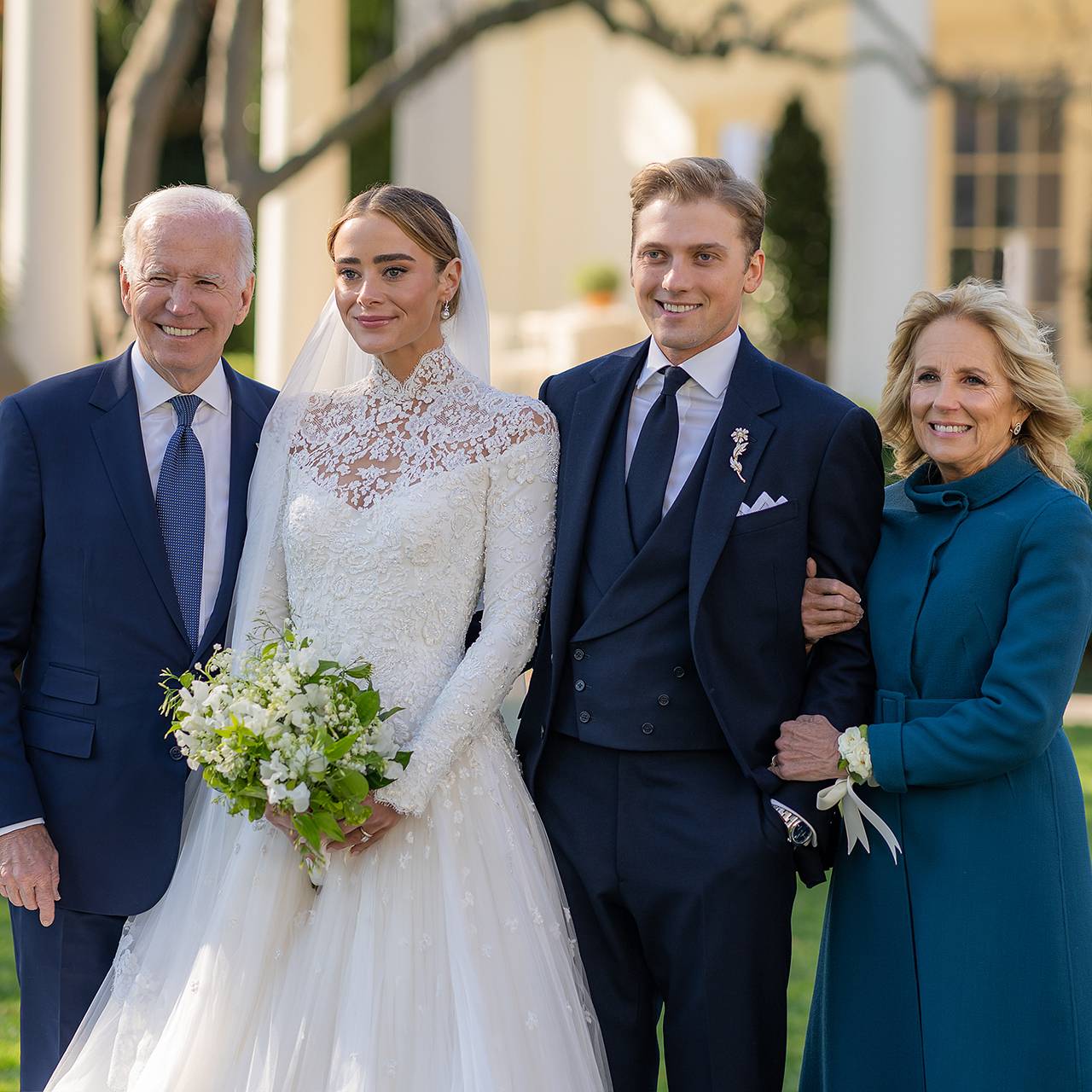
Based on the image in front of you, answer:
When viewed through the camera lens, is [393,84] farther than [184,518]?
Yes

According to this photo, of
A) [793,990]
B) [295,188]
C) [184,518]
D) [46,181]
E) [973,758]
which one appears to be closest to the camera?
[973,758]

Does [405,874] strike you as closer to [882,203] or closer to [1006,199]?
[882,203]

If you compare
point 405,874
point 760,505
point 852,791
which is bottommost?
point 405,874

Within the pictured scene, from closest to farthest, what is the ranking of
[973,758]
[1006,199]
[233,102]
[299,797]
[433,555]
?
[299,797] < [973,758] < [433,555] < [233,102] < [1006,199]

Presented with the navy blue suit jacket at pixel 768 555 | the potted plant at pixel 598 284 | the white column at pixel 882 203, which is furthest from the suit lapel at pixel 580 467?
the potted plant at pixel 598 284

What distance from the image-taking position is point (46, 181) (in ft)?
40.5

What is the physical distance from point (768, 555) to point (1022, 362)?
0.76 m

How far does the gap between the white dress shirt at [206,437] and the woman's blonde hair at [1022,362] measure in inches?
68.3

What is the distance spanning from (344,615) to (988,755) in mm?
1538

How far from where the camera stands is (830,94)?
52.0ft

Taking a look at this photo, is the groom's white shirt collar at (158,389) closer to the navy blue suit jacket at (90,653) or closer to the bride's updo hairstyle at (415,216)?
the navy blue suit jacket at (90,653)

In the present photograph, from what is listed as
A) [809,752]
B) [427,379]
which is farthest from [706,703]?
[427,379]

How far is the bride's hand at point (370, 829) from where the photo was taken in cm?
343

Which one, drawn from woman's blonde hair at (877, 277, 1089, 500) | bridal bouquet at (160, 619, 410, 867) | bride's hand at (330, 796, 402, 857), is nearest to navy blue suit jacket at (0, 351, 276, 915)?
bridal bouquet at (160, 619, 410, 867)
